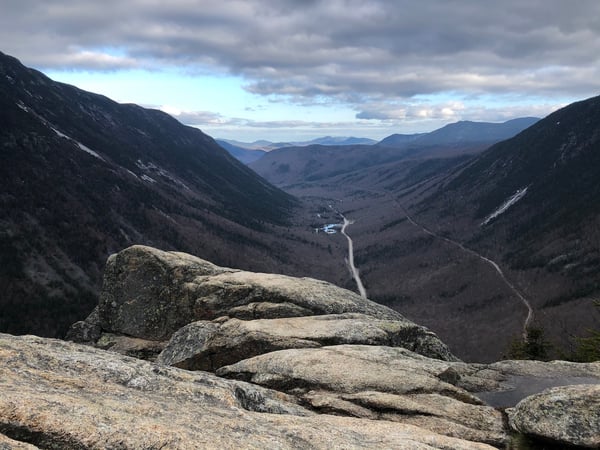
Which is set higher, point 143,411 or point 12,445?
point 12,445

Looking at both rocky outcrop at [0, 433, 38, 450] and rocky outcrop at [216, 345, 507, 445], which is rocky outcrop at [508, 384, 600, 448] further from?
rocky outcrop at [0, 433, 38, 450]

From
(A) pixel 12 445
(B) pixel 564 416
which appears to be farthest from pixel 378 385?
(A) pixel 12 445

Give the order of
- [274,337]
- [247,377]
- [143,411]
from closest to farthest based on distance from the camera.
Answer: [143,411] → [247,377] → [274,337]

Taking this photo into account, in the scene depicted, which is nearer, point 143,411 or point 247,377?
point 143,411

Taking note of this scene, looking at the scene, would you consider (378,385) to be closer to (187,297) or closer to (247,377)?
(247,377)

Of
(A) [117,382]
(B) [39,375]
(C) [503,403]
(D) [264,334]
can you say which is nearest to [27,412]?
(B) [39,375]

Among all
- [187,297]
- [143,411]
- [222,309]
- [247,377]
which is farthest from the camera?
[187,297]
